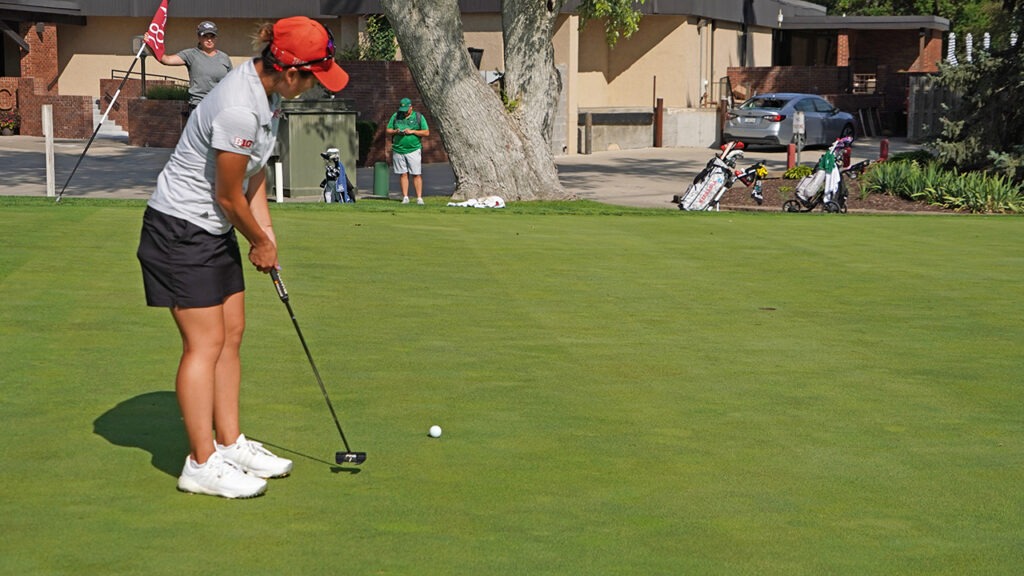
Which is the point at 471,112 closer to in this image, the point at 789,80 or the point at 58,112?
the point at 58,112

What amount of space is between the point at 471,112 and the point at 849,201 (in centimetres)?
637

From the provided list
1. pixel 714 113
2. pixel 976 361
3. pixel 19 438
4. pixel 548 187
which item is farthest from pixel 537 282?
pixel 714 113

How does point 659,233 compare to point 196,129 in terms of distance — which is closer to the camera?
point 196,129

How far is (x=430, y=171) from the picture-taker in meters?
30.4

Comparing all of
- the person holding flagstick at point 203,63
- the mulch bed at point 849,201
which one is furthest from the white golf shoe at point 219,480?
the mulch bed at point 849,201

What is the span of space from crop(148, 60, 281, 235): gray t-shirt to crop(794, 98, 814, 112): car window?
34.9 meters

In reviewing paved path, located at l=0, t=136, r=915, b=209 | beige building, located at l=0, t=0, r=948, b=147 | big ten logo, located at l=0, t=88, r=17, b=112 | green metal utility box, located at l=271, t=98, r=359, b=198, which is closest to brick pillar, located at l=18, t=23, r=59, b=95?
beige building, located at l=0, t=0, r=948, b=147

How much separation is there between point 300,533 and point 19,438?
1842 millimetres

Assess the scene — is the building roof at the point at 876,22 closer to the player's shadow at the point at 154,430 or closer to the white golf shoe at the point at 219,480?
the player's shadow at the point at 154,430

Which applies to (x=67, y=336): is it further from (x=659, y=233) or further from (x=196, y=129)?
(x=659, y=233)

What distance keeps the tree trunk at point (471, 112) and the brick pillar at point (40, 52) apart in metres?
23.7

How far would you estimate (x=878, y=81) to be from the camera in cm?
4853

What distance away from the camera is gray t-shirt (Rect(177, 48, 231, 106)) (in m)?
15.5

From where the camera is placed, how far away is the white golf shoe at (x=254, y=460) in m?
5.77
